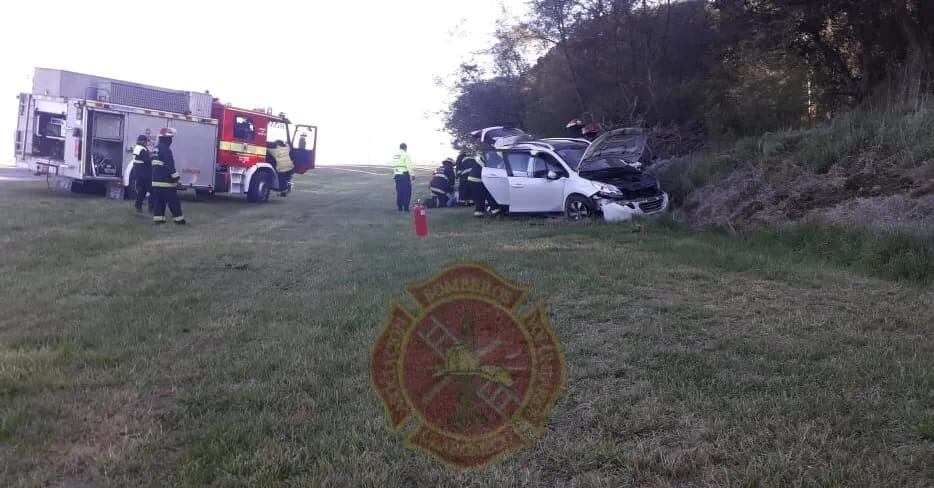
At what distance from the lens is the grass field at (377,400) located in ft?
10.0

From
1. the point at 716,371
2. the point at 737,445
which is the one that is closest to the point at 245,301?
the point at 716,371

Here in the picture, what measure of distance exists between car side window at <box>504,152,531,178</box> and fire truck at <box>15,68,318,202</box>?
342 inches

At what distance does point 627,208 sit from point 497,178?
3582 mm

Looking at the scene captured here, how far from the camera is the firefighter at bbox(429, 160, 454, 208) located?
61.7ft

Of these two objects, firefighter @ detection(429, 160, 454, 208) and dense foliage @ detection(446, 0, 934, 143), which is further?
firefighter @ detection(429, 160, 454, 208)

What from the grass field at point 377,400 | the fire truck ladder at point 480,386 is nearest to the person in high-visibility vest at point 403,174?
the grass field at point 377,400

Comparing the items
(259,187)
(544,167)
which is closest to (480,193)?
(544,167)

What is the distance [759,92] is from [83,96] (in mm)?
16688

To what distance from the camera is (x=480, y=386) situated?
13.2 ft

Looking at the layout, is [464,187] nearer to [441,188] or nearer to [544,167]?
[441,188]

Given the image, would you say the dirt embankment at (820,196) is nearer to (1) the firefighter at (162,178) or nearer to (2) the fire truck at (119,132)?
(1) the firefighter at (162,178)

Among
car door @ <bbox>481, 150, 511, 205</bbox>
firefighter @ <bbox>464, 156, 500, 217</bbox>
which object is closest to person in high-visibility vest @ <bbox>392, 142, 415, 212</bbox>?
firefighter @ <bbox>464, 156, 500, 217</bbox>

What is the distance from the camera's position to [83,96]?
55.1ft

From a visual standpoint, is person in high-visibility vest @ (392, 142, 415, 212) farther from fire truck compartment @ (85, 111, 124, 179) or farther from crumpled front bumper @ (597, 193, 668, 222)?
fire truck compartment @ (85, 111, 124, 179)
